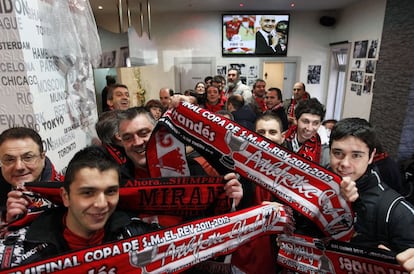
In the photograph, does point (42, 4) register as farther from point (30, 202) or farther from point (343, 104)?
point (343, 104)

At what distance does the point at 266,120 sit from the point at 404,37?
3.28 m

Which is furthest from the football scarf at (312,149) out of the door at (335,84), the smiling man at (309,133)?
the door at (335,84)

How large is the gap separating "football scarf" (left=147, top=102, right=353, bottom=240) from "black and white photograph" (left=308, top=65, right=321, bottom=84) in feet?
21.1

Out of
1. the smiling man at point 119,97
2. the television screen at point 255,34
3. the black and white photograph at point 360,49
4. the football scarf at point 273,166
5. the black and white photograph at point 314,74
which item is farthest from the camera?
the black and white photograph at point 314,74

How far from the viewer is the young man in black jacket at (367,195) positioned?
1000 mm

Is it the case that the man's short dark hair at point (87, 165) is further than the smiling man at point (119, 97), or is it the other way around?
the smiling man at point (119, 97)

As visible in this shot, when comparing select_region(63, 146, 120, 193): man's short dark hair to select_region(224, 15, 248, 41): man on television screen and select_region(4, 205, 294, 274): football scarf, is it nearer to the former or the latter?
select_region(4, 205, 294, 274): football scarf

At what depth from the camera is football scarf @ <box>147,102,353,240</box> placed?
1.06 metres

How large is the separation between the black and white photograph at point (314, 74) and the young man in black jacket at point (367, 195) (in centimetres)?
615

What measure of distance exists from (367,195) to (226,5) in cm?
567

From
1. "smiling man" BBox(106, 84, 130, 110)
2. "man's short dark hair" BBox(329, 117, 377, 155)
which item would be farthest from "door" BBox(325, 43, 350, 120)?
"man's short dark hair" BBox(329, 117, 377, 155)

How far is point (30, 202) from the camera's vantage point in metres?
1.03

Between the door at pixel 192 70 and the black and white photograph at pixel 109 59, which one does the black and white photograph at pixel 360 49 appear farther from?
the black and white photograph at pixel 109 59

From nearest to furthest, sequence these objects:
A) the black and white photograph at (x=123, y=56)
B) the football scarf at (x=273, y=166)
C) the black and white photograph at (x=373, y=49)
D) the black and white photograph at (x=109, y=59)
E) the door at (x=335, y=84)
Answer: the football scarf at (x=273, y=166), the black and white photograph at (x=109, y=59), the black and white photograph at (x=123, y=56), the black and white photograph at (x=373, y=49), the door at (x=335, y=84)
